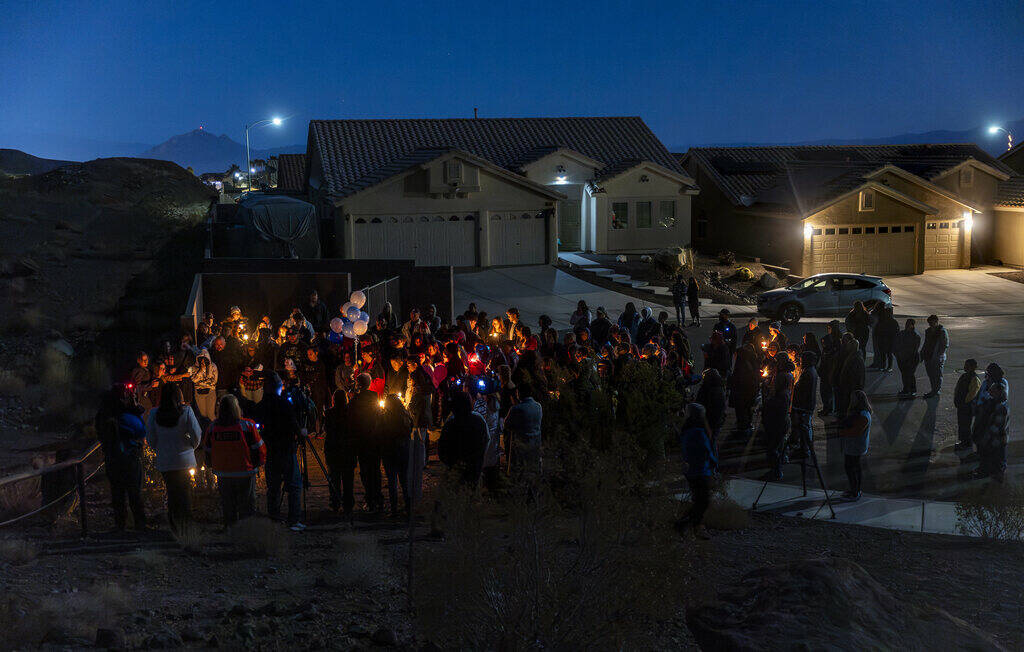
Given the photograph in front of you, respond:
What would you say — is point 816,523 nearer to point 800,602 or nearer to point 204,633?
point 800,602

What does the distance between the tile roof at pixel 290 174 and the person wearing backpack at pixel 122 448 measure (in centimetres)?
4048

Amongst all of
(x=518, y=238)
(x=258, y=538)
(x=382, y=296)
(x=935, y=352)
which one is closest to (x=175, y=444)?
(x=258, y=538)

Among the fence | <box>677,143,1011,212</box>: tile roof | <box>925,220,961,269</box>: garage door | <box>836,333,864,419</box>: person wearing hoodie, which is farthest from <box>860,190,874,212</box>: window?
<box>836,333,864,419</box>: person wearing hoodie

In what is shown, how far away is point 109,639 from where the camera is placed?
6.10m

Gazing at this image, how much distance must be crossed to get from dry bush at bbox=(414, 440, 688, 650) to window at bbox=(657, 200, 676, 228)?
29.4 metres

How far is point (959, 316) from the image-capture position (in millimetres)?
25484

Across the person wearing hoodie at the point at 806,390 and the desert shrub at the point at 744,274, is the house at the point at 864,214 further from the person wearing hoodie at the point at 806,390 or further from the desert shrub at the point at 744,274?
the person wearing hoodie at the point at 806,390

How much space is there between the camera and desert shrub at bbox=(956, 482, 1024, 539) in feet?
30.0

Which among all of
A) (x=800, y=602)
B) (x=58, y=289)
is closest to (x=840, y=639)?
(x=800, y=602)

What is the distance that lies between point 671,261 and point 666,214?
16.1ft

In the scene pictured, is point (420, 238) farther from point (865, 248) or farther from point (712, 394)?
point (712, 394)

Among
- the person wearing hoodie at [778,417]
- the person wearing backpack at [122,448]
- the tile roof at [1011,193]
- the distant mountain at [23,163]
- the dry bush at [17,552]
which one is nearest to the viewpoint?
the dry bush at [17,552]

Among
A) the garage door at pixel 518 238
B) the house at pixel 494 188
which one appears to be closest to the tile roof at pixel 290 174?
the house at pixel 494 188

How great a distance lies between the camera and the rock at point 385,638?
6316 mm
